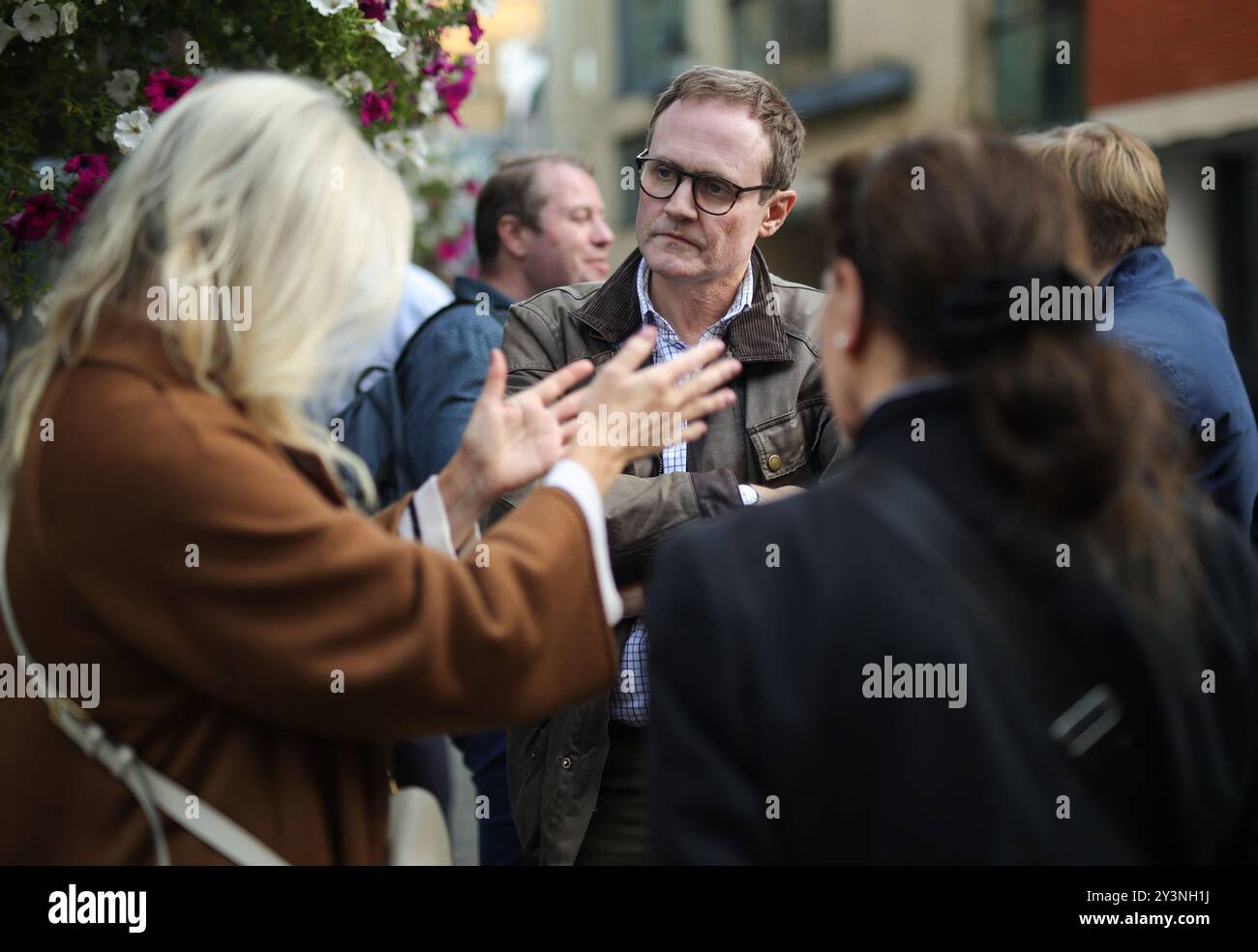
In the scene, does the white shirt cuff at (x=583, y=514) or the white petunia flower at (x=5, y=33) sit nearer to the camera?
the white shirt cuff at (x=583, y=514)

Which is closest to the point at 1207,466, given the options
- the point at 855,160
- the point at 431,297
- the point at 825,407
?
the point at 825,407

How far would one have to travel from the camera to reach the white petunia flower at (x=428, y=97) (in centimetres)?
398

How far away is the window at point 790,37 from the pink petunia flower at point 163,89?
43.5 ft

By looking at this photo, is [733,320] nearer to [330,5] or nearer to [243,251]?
[330,5]

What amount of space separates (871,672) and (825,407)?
1.56m

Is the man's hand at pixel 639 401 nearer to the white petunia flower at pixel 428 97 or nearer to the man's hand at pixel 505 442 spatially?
the man's hand at pixel 505 442

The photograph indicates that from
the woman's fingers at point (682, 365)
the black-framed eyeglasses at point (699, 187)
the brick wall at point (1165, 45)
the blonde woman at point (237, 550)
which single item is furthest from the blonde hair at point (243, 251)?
the brick wall at point (1165, 45)

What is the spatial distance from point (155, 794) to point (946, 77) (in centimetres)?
1386

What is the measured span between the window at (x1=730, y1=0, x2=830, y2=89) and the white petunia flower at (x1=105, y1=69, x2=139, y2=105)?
520 inches

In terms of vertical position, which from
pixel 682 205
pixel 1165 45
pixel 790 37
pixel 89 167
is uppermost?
pixel 790 37

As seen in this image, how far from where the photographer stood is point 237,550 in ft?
6.08

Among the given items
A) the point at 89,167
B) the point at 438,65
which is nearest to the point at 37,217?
the point at 89,167

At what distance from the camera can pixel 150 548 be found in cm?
185

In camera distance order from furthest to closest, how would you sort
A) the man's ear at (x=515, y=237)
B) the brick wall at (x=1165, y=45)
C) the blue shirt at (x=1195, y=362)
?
the brick wall at (x=1165, y=45), the man's ear at (x=515, y=237), the blue shirt at (x=1195, y=362)
